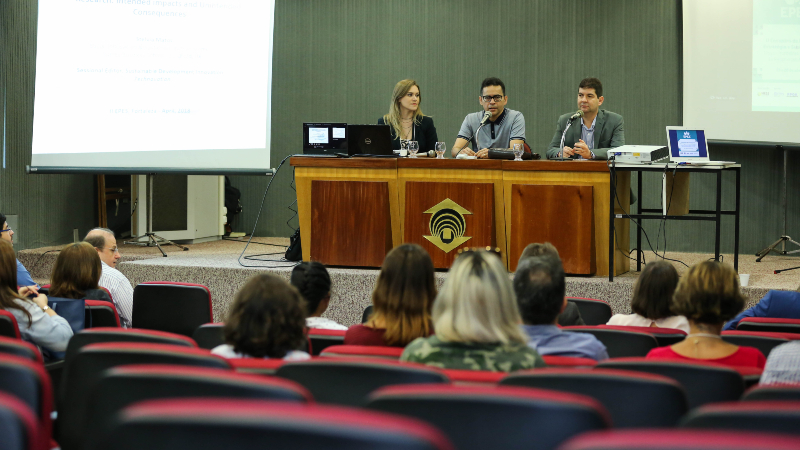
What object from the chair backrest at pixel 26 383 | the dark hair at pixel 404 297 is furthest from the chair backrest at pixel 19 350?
the dark hair at pixel 404 297

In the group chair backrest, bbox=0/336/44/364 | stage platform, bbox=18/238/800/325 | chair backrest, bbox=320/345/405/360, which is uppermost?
chair backrest, bbox=0/336/44/364

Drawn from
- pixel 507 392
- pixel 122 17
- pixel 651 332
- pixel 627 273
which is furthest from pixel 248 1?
pixel 507 392

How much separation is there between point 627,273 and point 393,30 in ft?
11.7

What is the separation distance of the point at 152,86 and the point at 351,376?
16.2ft

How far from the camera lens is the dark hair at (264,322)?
1898 millimetres

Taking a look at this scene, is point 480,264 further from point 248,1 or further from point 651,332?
point 248,1

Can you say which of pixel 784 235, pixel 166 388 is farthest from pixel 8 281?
pixel 784 235

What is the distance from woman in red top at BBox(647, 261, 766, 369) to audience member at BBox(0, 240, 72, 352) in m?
1.97

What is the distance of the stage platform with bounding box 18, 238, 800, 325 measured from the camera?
4441mm

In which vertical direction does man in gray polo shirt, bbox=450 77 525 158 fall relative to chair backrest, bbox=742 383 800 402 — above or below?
above

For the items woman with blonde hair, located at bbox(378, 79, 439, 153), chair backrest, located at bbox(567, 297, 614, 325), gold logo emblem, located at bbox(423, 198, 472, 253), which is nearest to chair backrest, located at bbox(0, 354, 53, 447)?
chair backrest, located at bbox(567, 297, 614, 325)

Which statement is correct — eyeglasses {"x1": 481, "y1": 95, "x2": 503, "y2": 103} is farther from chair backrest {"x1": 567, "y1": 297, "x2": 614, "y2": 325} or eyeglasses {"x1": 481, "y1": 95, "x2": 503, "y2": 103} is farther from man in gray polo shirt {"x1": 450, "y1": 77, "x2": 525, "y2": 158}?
chair backrest {"x1": 567, "y1": 297, "x2": 614, "y2": 325}

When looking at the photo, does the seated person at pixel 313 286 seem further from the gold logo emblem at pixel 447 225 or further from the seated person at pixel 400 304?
→ the gold logo emblem at pixel 447 225

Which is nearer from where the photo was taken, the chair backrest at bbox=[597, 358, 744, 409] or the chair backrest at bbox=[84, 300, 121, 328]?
the chair backrest at bbox=[597, 358, 744, 409]
